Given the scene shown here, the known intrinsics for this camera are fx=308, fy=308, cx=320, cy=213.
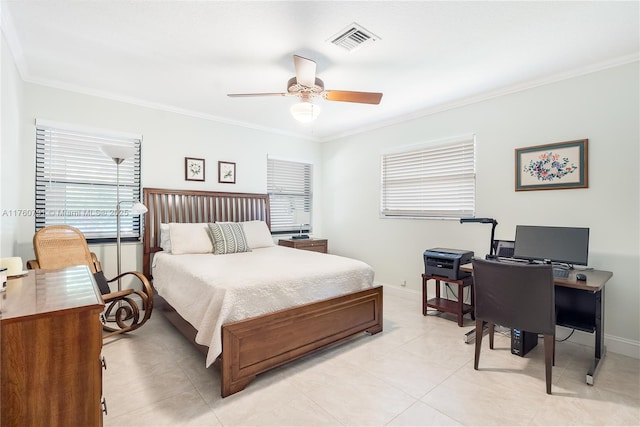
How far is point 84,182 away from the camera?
11.8ft

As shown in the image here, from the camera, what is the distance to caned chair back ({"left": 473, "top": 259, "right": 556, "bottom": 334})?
2119mm

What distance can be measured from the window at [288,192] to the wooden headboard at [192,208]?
1.13 feet

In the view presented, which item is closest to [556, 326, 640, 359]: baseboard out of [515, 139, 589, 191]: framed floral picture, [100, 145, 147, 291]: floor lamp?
[515, 139, 589, 191]: framed floral picture

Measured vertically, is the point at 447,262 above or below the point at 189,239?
below

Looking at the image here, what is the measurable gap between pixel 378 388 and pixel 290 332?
75cm

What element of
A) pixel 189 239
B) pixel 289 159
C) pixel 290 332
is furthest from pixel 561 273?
pixel 289 159

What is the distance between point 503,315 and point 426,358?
2.37 feet

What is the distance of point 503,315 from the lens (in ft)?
7.57

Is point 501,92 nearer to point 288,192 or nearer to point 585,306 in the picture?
point 585,306

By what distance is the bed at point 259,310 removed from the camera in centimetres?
211

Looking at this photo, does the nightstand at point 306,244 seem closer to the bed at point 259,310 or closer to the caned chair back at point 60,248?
the bed at point 259,310

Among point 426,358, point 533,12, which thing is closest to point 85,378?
point 426,358

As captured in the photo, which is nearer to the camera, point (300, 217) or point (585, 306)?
point (585, 306)

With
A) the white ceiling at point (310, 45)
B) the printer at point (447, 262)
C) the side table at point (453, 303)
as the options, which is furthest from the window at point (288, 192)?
the side table at point (453, 303)
